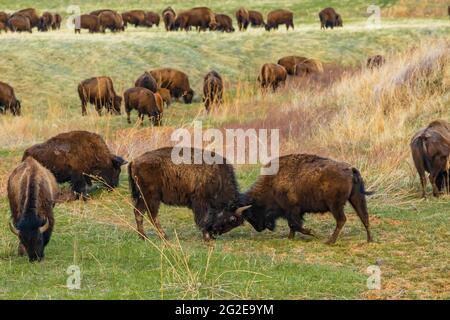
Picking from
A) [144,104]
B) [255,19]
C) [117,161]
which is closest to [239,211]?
[117,161]

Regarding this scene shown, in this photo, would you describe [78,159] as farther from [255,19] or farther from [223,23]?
[255,19]

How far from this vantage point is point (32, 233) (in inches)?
400

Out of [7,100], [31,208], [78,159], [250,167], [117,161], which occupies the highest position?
[31,208]

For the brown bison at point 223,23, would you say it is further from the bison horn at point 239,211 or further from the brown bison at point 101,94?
the bison horn at point 239,211

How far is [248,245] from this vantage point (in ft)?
37.9

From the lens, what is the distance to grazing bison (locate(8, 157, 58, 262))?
10.2m

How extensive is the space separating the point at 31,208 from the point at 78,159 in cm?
463

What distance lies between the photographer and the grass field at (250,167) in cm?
941

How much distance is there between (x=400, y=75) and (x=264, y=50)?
53.5ft

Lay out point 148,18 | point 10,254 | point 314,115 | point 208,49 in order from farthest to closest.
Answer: point 148,18 < point 208,49 < point 314,115 < point 10,254

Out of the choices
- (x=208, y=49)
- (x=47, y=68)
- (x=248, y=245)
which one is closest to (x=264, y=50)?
(x=208, y=49)

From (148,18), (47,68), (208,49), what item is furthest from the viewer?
(148,18)

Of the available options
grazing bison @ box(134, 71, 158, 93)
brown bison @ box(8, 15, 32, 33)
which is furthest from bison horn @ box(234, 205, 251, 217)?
brown bison @ box(8, 15, 32, 33)
